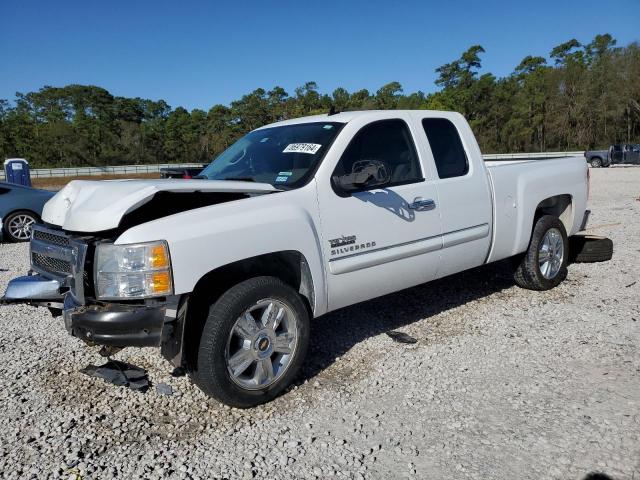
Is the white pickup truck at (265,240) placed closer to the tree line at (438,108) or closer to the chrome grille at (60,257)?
the chrome grille at (60,257)

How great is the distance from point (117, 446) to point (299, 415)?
1082 millimetres

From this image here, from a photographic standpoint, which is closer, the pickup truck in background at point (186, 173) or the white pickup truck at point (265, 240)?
the white pickup truck at point (265, 240)

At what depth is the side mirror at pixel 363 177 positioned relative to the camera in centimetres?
356

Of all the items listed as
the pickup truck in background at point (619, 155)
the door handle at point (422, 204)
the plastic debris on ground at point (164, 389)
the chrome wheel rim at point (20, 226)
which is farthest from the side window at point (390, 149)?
the pickup truck in background at point (619, 155)

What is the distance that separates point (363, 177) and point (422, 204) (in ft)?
2.69

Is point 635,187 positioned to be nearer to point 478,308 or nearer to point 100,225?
point 478,308

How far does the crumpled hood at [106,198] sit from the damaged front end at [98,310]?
0.38 ft

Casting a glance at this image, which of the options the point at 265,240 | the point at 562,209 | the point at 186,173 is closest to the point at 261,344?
the point at 265,240

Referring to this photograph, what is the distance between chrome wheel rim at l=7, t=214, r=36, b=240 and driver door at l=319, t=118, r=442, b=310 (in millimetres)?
8579

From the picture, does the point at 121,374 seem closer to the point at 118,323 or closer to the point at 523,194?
the point at 118,323

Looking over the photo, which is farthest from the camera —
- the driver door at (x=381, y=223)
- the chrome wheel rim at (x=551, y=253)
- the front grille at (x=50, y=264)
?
the chrome wheel rim at (x=551, y=253)

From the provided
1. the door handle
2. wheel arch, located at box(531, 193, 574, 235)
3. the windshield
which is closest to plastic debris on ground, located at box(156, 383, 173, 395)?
the windshield

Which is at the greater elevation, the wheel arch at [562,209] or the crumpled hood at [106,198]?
the crumpled hood at [106,198]

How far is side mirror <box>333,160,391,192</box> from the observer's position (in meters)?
3.56
